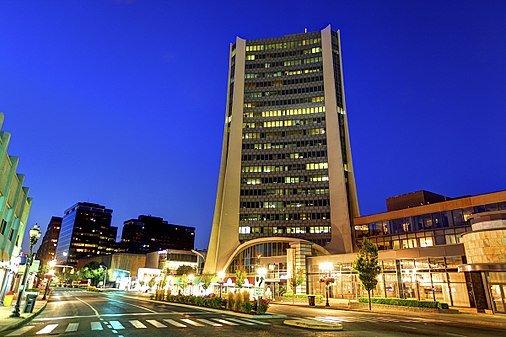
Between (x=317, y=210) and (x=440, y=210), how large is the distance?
3640 cm

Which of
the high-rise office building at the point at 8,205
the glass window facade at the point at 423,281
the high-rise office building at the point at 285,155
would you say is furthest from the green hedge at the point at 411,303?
the high-rise office building at the point at 285,155

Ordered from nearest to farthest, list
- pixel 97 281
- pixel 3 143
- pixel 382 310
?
1. pixel 3 143
2. pixel 382 310
3. pixel 97 281

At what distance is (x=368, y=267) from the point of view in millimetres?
40656

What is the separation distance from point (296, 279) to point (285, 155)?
5213 cm

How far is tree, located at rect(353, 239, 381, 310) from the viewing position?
4022 centimetres

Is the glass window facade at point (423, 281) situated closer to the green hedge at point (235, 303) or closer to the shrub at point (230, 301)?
the green hedge at point (235, 303)

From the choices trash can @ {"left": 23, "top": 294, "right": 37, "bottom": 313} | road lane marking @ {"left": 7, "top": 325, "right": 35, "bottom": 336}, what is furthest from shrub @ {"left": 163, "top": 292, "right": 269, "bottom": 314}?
trash can @ {"left": 23, "top": 294, "right": 37, "bottom": 313}

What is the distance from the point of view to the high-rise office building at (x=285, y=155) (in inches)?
3802

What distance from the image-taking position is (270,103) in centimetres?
11200

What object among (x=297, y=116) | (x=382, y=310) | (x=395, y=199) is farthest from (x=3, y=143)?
(x=297, y=116)

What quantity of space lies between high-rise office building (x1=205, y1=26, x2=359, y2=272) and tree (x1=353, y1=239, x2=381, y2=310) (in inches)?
1814

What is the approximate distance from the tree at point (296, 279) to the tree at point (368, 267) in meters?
16.7

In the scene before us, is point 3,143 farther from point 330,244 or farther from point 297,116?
point 297,116

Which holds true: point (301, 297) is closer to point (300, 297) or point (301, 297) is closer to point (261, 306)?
point (300, 297)
